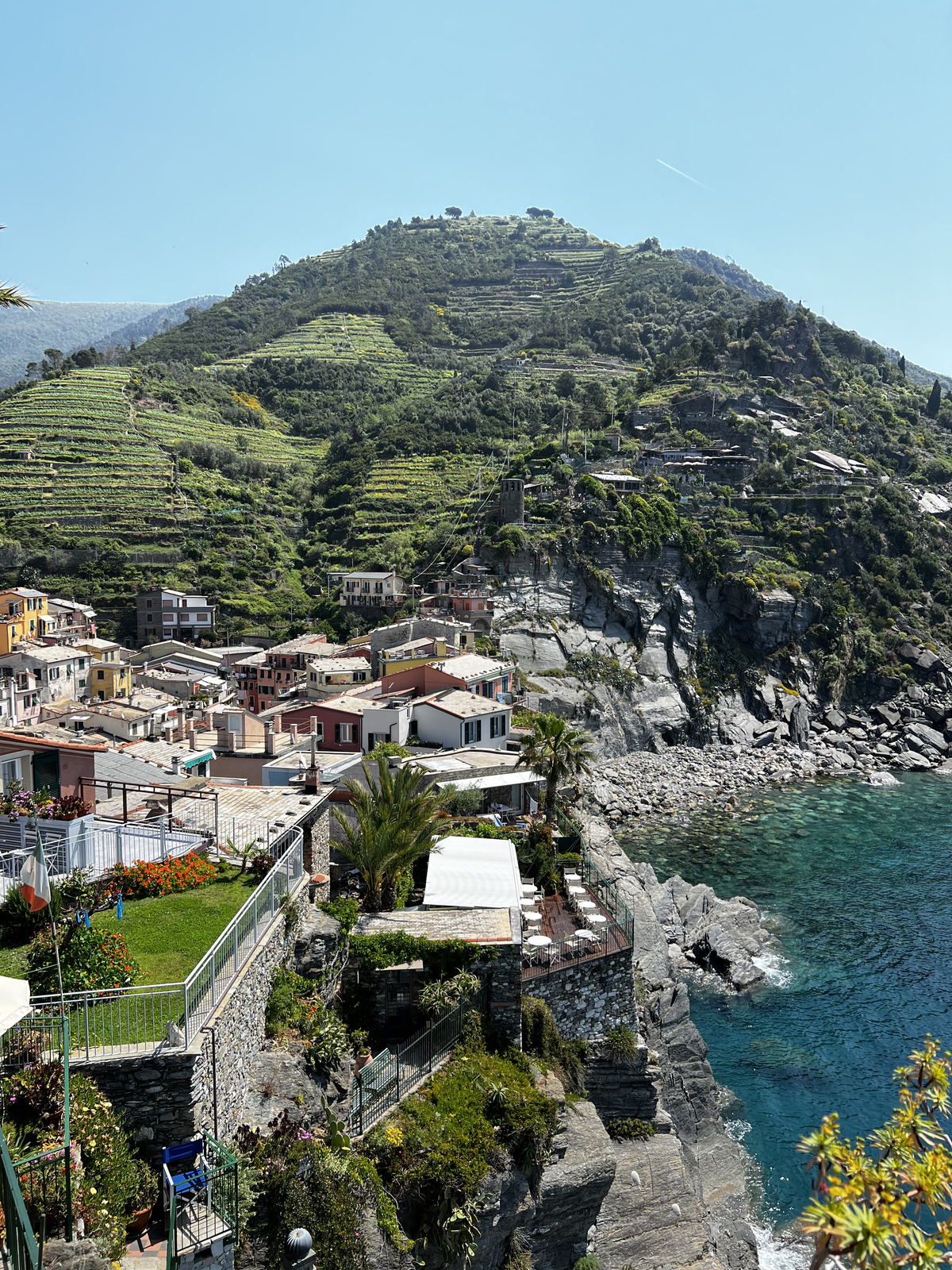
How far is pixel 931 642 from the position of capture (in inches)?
3541

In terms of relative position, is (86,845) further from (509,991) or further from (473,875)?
(473,875)

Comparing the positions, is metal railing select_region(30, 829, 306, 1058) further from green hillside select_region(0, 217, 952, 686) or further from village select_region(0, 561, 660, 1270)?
green hillside select_region(0, 217, 952, 686)

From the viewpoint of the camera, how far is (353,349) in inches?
6959

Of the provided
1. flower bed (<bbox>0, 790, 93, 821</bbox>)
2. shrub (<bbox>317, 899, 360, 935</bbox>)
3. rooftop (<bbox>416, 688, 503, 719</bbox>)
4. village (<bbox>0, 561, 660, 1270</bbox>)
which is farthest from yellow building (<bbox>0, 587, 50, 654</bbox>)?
flower bed (<bbox>0, 790, 93, 821</bbox>)

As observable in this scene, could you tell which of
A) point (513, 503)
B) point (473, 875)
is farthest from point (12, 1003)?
point (513, 503)

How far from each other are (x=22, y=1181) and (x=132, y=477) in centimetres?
9945

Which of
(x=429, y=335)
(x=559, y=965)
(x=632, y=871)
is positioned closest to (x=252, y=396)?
(x=429, y=335)

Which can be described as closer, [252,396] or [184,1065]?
[184,1065]

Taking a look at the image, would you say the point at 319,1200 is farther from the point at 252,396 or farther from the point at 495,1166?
the point at 252,396

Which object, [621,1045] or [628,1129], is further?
[621,1045]

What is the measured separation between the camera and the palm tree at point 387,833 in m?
19.9

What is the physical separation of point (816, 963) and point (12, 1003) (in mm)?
35752

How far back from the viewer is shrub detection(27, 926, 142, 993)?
459 inches

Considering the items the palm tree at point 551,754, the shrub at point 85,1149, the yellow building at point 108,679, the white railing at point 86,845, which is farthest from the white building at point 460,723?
the yellow building at point 108,679
